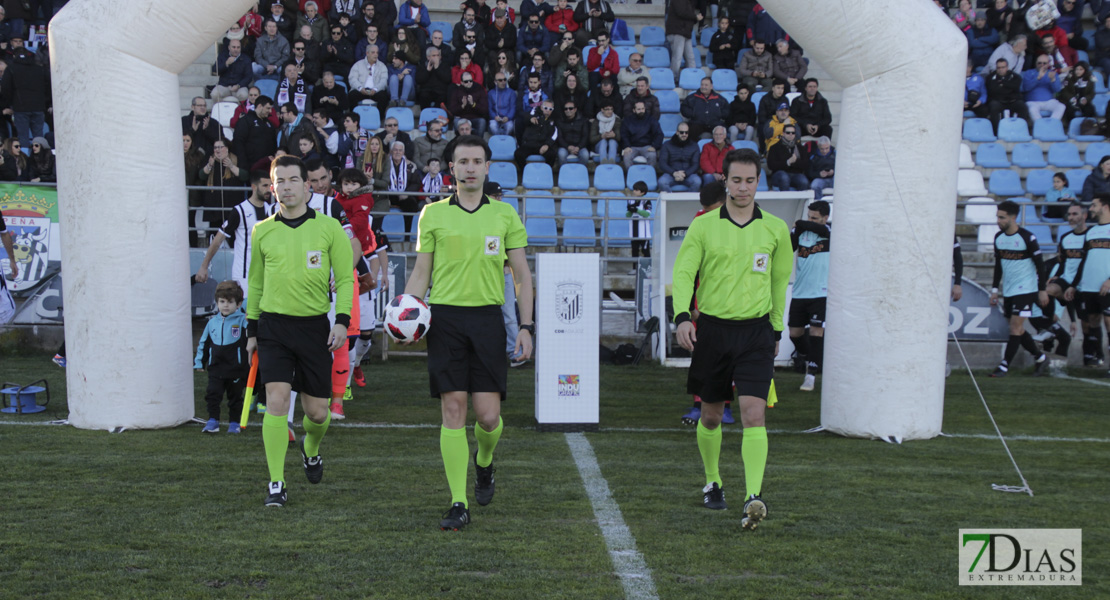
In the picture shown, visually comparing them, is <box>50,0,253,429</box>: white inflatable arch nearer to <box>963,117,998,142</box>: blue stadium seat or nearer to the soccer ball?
the soccer ball

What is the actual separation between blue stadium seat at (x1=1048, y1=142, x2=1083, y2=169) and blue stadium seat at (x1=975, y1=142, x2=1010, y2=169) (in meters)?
0.69

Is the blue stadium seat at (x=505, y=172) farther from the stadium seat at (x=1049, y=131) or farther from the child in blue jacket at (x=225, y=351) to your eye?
the stadium seat at (x=1049, y=131)

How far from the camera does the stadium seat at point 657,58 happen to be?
18.9 meters

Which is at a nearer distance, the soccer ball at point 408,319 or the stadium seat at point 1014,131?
the soccer ball at point 408,319

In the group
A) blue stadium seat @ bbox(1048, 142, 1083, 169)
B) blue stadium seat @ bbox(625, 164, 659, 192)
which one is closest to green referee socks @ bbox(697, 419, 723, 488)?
blue stadium seat @ bbox(625, 164, 659, 192)

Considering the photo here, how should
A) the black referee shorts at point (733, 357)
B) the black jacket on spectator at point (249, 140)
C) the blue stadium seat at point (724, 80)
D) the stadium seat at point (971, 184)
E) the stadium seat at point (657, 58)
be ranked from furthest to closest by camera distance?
the stadium seat at point (657, 58) → the blue stadium seat at point (724, 80) → the stadium seat at point (971, 184) → the black jacket on spectator at point (249, 140) → the black referee shorts at point (733, 357)

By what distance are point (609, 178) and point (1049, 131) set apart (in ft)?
25.7

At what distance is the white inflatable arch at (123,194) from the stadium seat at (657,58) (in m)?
12.2

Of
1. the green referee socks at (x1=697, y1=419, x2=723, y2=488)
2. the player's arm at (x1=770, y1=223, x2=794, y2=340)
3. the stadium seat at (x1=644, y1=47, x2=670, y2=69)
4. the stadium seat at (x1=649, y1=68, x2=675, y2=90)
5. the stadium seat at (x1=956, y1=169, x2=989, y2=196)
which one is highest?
the stadium seat at (x1=644, y1=47, x2=670, y2=69)

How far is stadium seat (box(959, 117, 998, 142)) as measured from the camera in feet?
57.4

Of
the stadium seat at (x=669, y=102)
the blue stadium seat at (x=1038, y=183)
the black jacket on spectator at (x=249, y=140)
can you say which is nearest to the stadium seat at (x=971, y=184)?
the blue stadium seat at (x=1038, y=183)

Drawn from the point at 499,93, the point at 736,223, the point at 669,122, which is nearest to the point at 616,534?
the point at 736,223

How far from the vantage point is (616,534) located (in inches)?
195

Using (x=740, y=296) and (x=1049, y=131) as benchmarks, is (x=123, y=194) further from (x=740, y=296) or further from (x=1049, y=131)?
(x=1049, y=131)
